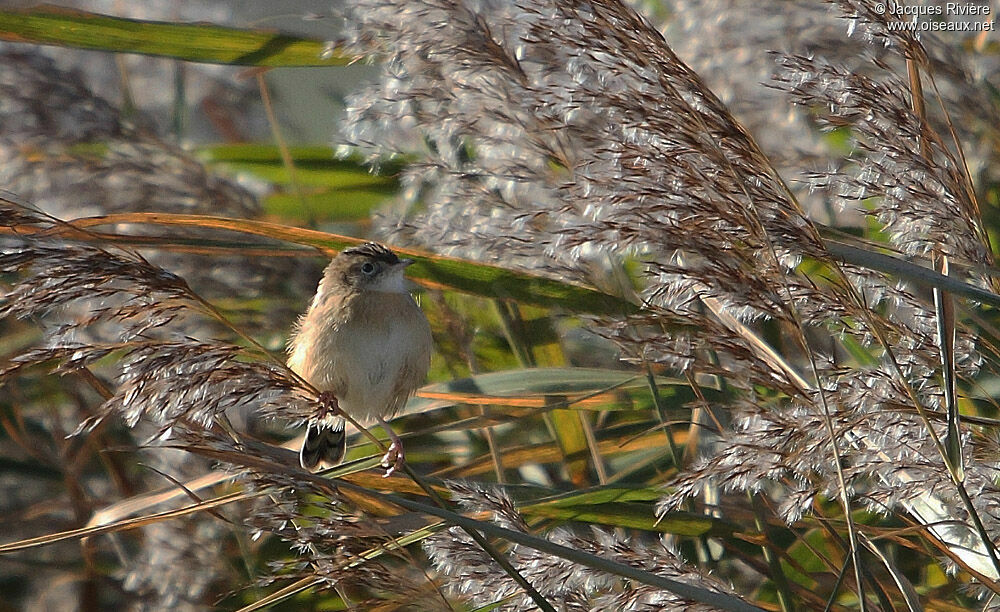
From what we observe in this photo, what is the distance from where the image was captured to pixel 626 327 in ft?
5.60

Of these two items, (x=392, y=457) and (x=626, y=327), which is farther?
(x=392, y=457)

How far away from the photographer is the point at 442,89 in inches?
85.0

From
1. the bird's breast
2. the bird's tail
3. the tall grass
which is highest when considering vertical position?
the tall grass

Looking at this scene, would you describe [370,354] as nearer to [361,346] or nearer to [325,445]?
[361,346]

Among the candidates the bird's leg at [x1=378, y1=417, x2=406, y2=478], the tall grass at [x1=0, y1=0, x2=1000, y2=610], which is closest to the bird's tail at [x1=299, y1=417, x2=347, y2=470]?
the tall grass at [x1=0, y1=0, x2=1000, y2=610]

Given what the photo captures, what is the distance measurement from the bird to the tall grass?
0.44ft

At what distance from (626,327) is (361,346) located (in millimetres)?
1165

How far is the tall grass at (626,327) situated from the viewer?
5.12ft

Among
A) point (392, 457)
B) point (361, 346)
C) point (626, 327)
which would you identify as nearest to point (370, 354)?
point (361, 346)

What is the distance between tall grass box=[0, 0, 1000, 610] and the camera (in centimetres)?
156

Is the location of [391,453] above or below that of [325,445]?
above

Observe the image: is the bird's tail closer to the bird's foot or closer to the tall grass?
the tall grass

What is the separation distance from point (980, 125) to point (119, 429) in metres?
2.72

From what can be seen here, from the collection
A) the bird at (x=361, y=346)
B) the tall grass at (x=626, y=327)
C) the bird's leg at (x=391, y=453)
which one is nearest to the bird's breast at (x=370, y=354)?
the bird at (x=361, y=346)
